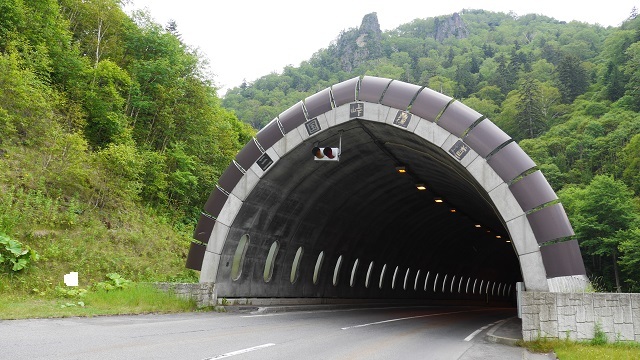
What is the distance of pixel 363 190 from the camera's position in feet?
82.3

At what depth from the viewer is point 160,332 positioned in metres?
12.3

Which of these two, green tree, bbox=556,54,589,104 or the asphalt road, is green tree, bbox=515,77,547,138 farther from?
the asphalt road

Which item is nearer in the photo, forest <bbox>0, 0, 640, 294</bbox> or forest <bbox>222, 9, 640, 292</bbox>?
forest <bbox>0, 0, 640, 294</bbox>

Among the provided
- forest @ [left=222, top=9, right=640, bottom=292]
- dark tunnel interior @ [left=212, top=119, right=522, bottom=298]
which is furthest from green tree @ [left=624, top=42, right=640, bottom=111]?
dark tunnel interior @ [left=212, top=119, right=522, bottom=298]

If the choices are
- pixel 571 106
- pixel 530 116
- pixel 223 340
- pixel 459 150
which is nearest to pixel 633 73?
pixel 571 106

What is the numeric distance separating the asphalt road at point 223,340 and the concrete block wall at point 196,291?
5.63 ft

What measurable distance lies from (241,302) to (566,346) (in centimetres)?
1200

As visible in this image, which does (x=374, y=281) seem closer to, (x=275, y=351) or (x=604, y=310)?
(x=604, y=310)

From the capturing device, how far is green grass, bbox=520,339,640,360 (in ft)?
36.1

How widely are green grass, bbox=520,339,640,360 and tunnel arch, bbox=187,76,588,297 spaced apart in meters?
1.69

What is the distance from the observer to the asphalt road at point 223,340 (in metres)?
9.37

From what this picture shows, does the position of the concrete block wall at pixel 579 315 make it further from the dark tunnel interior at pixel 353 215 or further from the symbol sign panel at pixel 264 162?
the symbol sign panel at pixel 264 162

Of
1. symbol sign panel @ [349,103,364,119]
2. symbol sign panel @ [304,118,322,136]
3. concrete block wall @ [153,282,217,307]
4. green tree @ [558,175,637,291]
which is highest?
green tree @ [558,175,637,291]

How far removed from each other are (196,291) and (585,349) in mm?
12708
